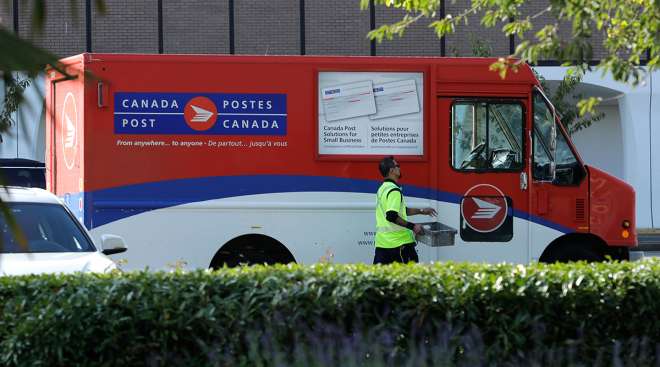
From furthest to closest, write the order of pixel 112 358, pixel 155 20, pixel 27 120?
pixel 155 20 < pixel 112 358 < pixel 27 120

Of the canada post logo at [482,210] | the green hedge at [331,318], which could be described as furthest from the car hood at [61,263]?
the canada post logo at [482,210]

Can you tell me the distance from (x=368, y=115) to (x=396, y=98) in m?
0.37

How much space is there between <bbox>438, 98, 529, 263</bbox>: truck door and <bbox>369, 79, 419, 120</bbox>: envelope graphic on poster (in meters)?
0.33

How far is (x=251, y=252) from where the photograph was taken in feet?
34.9

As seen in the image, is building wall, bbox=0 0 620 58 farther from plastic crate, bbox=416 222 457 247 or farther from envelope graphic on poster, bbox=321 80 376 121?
plastic crate, bbox=416 222 457 247

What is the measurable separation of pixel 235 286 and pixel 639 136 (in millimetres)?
20728

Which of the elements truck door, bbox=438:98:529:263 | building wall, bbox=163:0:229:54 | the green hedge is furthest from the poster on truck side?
building wall, bbox=163:0:229:54

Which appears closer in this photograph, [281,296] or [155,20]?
[281,296]

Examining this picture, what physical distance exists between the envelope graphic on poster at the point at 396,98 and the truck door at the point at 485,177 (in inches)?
13.0

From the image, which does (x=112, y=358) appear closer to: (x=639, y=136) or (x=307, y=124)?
(x=307, y=124)

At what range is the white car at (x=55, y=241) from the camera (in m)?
7.80

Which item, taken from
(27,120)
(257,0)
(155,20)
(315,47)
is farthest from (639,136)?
(27,120)

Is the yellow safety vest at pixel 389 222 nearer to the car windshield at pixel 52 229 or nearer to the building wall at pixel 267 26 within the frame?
the car windshield at pixel 52 229

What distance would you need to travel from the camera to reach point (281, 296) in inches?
214
